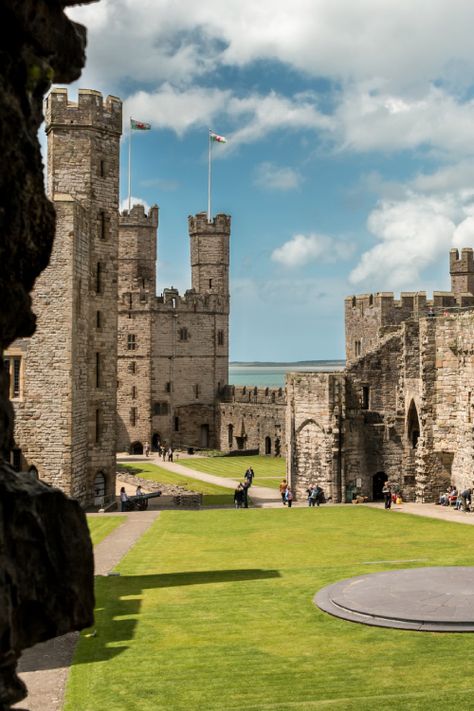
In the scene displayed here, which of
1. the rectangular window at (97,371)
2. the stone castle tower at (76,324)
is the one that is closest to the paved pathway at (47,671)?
the stone castle tower at (76,324)

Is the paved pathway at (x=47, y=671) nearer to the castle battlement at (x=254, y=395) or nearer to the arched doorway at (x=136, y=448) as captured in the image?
the castle battlement at (x=254, y=395)

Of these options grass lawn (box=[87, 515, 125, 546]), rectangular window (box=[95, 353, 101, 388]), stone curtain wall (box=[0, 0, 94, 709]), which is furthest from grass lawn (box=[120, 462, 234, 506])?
stone curtain wall (box=[0, 0, 94, 709])

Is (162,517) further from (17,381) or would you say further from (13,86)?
(13,86)

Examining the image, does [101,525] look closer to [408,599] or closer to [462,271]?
[408,599]

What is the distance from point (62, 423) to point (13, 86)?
29903 millimetres

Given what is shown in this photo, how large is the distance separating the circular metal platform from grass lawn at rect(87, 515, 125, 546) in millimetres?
10393

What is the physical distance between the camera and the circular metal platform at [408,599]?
16312mm

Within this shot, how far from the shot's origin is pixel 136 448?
7256 centimetres

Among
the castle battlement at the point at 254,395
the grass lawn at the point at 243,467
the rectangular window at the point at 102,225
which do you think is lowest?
the grass lawn at the point at 243,467

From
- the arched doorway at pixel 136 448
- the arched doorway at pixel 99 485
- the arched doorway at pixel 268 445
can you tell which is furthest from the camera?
the arched doorway at pixel 136 448

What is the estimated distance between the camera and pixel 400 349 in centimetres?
4172

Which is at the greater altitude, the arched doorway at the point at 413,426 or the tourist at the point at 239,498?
the arched doorway at the point at 413,426

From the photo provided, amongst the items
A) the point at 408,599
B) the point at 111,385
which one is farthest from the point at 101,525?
the point at 408,599

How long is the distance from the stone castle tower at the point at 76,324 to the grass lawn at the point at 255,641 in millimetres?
10316
